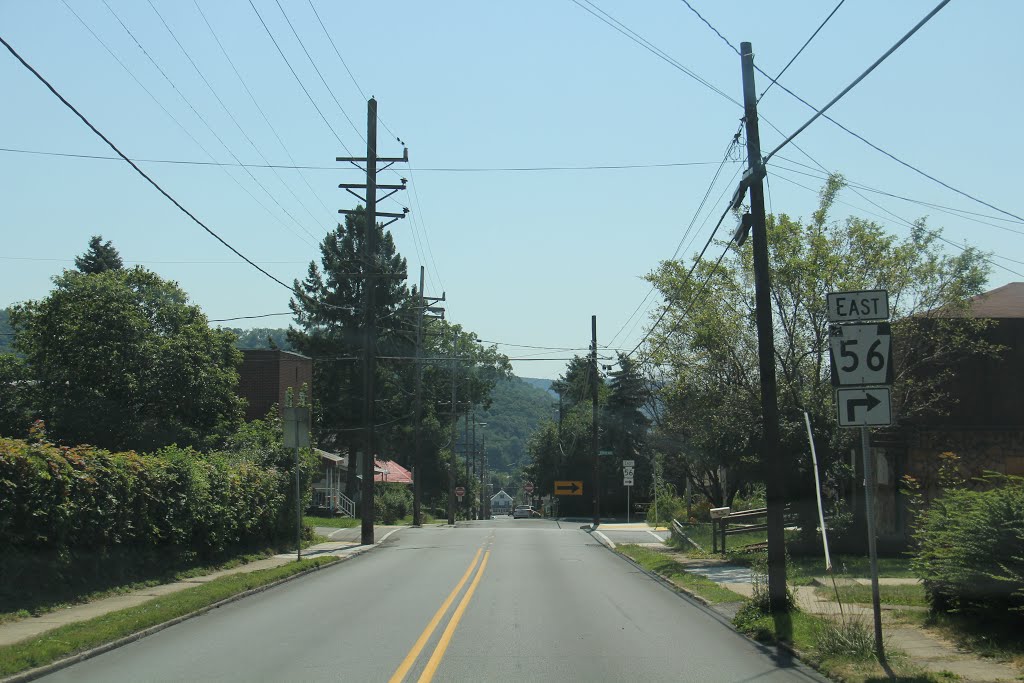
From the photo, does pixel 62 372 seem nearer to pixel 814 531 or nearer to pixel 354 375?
pixel 814 531

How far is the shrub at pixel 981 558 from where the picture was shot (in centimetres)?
1027

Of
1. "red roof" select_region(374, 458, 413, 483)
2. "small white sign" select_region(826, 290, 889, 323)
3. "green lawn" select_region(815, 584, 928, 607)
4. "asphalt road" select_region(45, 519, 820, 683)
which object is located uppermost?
"small white sign" select_region(826, 290, 889, 323)

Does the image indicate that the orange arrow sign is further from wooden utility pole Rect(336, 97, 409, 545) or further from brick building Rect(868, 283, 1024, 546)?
brick building Rect(868, 283, 1024, 546)

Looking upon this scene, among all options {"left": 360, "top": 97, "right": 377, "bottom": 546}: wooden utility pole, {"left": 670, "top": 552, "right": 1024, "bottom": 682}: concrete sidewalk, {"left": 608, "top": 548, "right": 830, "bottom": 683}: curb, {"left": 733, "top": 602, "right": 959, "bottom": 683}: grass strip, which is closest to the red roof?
{"left": 360, "top": 97, "right": 377, "bottom": 546}: wooden utility pole

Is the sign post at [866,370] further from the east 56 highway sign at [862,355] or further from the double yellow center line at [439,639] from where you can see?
the double yellow center line at [439,639]

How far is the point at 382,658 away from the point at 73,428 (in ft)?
69.6

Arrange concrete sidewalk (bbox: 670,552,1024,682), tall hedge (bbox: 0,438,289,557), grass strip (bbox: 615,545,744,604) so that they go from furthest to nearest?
grass strip (bbox: 615,545,744,604), tall hedge (bbox: 0,438,289,557), concrete sidewalk (bbox: 670,552,1024,682)

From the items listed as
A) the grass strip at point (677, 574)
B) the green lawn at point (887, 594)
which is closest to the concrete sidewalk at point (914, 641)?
the green lawn at point (887, 594)

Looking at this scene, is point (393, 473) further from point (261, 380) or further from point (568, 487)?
point (261, 380)

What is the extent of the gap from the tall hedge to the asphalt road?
261cm

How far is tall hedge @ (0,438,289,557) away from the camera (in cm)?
1360

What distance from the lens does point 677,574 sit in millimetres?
19656

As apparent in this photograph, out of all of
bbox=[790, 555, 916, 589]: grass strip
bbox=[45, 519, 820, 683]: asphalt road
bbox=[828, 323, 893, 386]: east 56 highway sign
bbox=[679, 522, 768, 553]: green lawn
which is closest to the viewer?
bbox=[45, 519, 820, 683]: asphalt road

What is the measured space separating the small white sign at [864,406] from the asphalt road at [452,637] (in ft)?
8.86
